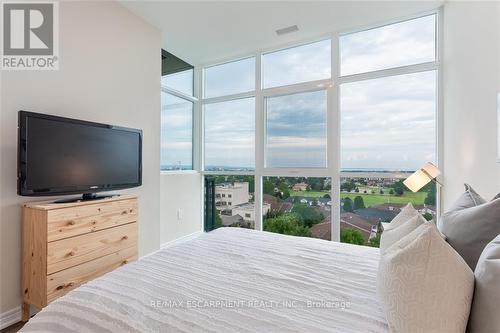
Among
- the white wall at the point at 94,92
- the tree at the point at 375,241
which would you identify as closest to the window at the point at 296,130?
the tree at the point at 375,241

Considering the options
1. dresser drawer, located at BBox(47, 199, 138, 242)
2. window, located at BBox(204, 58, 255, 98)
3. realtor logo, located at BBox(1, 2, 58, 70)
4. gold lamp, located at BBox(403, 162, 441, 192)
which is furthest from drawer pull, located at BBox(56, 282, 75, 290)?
window, located at BBox(204, 58, 255, 98)

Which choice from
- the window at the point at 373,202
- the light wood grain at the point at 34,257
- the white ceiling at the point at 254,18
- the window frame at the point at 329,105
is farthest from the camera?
the window at the point at 373,202

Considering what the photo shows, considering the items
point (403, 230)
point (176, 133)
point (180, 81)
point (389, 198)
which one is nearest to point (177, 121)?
point (176, 133)

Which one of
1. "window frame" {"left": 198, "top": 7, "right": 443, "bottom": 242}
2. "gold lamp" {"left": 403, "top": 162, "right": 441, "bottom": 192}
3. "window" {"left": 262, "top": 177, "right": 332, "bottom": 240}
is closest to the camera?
"gold lamp" {"left": 403, "top": 162, "right": 441, "bottom": 192}

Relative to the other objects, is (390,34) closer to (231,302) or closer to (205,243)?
(205,243)

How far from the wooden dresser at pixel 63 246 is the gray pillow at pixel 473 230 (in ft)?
7.79

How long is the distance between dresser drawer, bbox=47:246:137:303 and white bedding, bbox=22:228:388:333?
0.97 meters

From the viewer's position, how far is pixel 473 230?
0.97 m

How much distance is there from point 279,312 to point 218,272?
0.43 metres

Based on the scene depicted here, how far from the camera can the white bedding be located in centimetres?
85

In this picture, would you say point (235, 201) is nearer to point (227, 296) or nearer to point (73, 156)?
point (73, 156)

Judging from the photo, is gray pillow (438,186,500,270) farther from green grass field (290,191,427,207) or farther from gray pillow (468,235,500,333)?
green grass field (290,191,427,207)

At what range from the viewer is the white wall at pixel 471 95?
69.3 inches

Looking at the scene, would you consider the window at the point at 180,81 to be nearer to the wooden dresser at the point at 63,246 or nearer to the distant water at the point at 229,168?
the distant water at the point at 229,168
